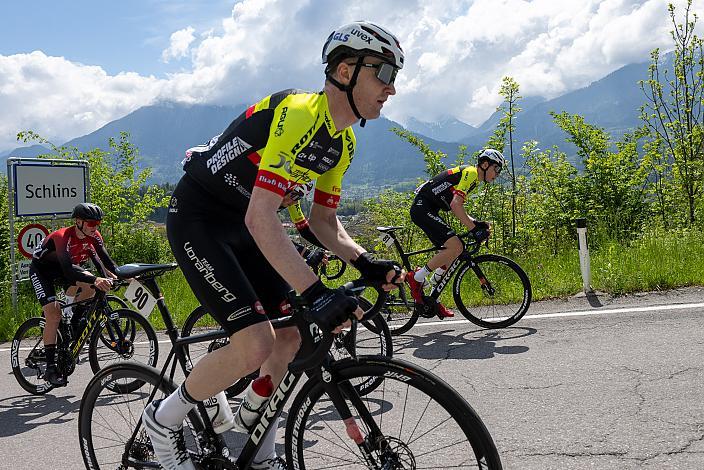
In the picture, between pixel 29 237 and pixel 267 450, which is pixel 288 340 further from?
pixel 29 237

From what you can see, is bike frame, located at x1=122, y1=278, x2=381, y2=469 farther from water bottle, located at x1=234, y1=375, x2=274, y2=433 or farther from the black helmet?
the black helmet

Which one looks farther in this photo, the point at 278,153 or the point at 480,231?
the point at 480,231

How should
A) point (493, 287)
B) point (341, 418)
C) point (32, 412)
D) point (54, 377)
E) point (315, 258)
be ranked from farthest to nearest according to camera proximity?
point (493, 287) → point (315, 258) → point (54, 377) → point (32, 412) → point (341, 418)

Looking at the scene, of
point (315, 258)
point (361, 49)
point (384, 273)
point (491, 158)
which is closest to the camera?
point (384, 273)

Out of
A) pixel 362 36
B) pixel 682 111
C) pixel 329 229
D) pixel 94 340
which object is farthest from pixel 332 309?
pixel 682 111

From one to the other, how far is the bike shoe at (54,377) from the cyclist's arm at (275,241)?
4429 mm

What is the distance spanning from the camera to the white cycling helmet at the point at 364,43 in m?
2.57

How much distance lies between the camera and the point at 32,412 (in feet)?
17.1

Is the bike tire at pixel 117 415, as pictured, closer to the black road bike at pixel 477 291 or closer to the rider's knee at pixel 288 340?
the rider's knee at pixel 288 340

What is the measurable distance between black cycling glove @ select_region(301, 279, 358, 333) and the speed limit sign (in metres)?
9.16

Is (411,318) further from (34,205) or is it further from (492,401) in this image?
(34,205)

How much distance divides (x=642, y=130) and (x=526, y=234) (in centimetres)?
382

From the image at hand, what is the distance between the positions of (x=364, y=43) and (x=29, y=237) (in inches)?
359

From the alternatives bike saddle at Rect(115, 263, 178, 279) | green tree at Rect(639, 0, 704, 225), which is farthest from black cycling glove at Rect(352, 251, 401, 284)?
green tree at Rect(639, 0, 704, 225)
